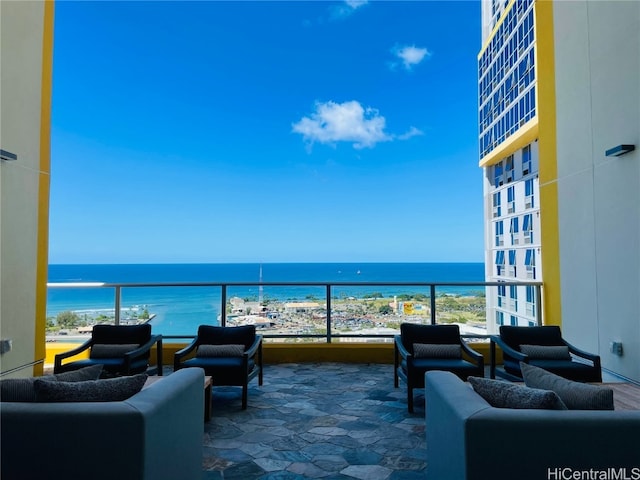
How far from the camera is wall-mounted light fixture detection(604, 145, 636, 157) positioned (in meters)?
4.05

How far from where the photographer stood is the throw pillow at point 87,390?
1.84m

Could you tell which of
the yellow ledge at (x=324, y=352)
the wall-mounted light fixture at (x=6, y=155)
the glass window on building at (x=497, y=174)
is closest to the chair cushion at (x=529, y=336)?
the yellow ledge at (x=324, y=352)

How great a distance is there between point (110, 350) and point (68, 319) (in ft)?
4.36

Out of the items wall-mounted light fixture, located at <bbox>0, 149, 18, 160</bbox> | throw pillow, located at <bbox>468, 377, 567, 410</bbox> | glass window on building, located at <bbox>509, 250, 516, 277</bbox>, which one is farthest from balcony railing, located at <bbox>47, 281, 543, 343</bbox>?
glass window on building, located at <bbox>509, 250, 516, 277</bbox>

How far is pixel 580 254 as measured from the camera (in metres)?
5.06

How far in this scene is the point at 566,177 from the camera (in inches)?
211

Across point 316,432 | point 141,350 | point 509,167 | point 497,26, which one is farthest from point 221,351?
point 497,26

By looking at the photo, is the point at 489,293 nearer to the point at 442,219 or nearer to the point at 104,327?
the point at 104,327

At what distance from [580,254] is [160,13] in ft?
48.0

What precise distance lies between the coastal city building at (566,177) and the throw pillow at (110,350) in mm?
746

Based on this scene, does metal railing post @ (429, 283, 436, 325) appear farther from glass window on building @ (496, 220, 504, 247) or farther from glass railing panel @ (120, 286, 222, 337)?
glass window on building @ (496, 220, 504, 247)

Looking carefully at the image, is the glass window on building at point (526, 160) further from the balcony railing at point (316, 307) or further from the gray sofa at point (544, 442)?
the gray sofa at point (544, 442)

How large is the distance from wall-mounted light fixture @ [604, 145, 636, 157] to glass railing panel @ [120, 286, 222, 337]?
5.08 meters

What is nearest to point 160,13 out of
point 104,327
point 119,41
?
point 119,41
